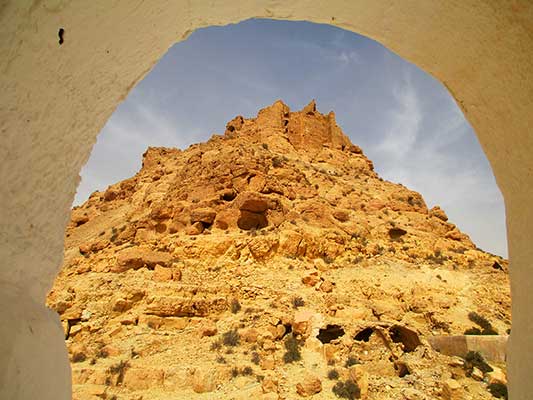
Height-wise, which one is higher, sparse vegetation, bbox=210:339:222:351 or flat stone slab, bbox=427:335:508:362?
flat stone slab, bbox=427:335:508:362

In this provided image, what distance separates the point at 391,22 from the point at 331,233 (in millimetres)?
19272

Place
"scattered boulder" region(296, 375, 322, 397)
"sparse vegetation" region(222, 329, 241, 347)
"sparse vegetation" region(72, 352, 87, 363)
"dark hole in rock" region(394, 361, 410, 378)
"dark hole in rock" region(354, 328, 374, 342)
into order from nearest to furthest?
1. "scattered boulder" region(296, 375, 322, 397)
2. "dark hole in rock" region(394, 361, 410, 378)
3. "sparse vegetation" region(72, 352, 87, 363)
4. "sparse vegetation" region(222, 329, 241, 347)
5. "dark hole in rock" region(354, 328, 374, 342)

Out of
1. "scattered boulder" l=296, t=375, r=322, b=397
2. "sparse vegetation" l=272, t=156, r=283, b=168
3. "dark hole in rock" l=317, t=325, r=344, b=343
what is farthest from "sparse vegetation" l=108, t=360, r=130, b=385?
"sparse vegetation" l=272, t=156, r=283, b=168

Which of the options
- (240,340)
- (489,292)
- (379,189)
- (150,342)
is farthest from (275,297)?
(379,189)

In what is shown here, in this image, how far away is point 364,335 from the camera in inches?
512

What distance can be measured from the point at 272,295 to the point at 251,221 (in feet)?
18.0

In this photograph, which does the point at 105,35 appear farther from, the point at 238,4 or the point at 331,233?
the point at 331,233

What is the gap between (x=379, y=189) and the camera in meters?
34.1

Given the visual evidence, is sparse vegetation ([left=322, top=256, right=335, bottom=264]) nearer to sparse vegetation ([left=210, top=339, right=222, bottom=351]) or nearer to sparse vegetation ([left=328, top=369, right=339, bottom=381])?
sparse vegetation ([left=210, top=339, right=222, bottom=351])

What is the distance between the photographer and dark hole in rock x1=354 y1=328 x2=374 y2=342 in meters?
12.9

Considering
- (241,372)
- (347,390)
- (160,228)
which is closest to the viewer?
(347,390)

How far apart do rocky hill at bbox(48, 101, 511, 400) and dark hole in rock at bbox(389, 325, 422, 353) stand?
4cm

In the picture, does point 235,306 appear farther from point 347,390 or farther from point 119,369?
point 347,390

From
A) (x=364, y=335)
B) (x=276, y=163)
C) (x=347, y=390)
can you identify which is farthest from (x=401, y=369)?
(x=276, y=163)
